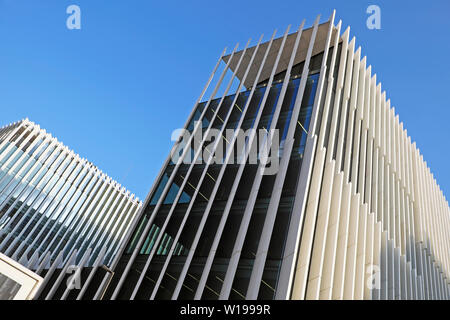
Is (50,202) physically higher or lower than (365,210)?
higher

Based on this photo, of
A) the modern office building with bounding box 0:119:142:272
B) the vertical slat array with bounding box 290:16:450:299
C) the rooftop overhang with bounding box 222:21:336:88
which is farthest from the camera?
the modern office building with bounding box 0:119:142:272

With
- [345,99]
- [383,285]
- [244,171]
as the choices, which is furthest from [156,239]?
[345,99]

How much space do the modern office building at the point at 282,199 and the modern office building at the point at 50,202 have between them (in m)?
40.3

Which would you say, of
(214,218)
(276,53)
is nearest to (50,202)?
(276,53)

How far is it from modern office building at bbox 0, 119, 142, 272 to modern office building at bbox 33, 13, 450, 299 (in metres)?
40.3

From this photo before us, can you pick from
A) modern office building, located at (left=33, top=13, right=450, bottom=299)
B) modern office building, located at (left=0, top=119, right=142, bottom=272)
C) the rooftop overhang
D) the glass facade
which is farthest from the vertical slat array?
modern office building, located at (left=0, top=119, right=142, bottom=272)

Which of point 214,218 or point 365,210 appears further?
point 365,210

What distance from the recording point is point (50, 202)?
62438mm

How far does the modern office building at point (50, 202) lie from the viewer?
5666 cm

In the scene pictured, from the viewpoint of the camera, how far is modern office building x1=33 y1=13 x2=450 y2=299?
16.0 meters

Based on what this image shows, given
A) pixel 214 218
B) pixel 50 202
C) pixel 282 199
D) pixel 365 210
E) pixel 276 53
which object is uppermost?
pixel 276 53

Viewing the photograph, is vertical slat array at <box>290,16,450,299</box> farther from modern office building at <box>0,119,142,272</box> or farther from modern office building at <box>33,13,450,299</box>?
modern office building at <box>0,119,142,272</box>

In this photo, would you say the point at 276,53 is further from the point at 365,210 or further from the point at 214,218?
the point at 214,218

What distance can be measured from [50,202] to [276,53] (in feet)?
167
